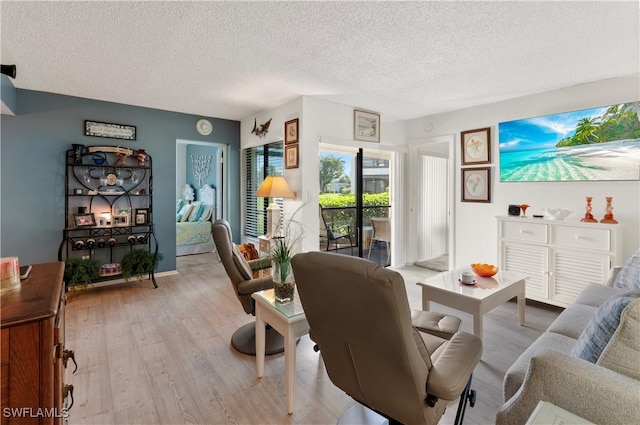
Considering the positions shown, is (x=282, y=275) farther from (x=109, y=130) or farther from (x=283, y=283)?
(x=109, y=130)

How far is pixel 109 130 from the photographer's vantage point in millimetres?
4031

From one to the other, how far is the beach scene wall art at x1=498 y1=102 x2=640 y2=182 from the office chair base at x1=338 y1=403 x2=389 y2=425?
3.33m

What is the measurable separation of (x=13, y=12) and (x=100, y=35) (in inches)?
18.4

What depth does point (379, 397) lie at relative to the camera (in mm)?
1261

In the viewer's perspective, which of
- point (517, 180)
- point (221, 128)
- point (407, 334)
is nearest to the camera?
point (407, 334)

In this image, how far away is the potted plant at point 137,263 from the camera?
404 centimetres

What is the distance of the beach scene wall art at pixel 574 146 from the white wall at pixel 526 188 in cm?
9

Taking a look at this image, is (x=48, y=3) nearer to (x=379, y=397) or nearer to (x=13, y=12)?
(x=13, y=12)

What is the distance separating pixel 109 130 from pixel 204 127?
1281mm

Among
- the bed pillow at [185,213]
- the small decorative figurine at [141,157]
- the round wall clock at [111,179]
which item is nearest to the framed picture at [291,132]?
the small decorative figurine at [141,157]

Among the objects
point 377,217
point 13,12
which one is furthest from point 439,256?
point 13,12

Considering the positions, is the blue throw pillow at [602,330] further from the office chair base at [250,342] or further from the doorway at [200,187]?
the doorway at [200,187]

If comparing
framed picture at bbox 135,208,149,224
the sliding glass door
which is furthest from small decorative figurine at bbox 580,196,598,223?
framed picture at bbox 135,208,149,224

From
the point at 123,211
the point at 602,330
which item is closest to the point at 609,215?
the point at 602,330
